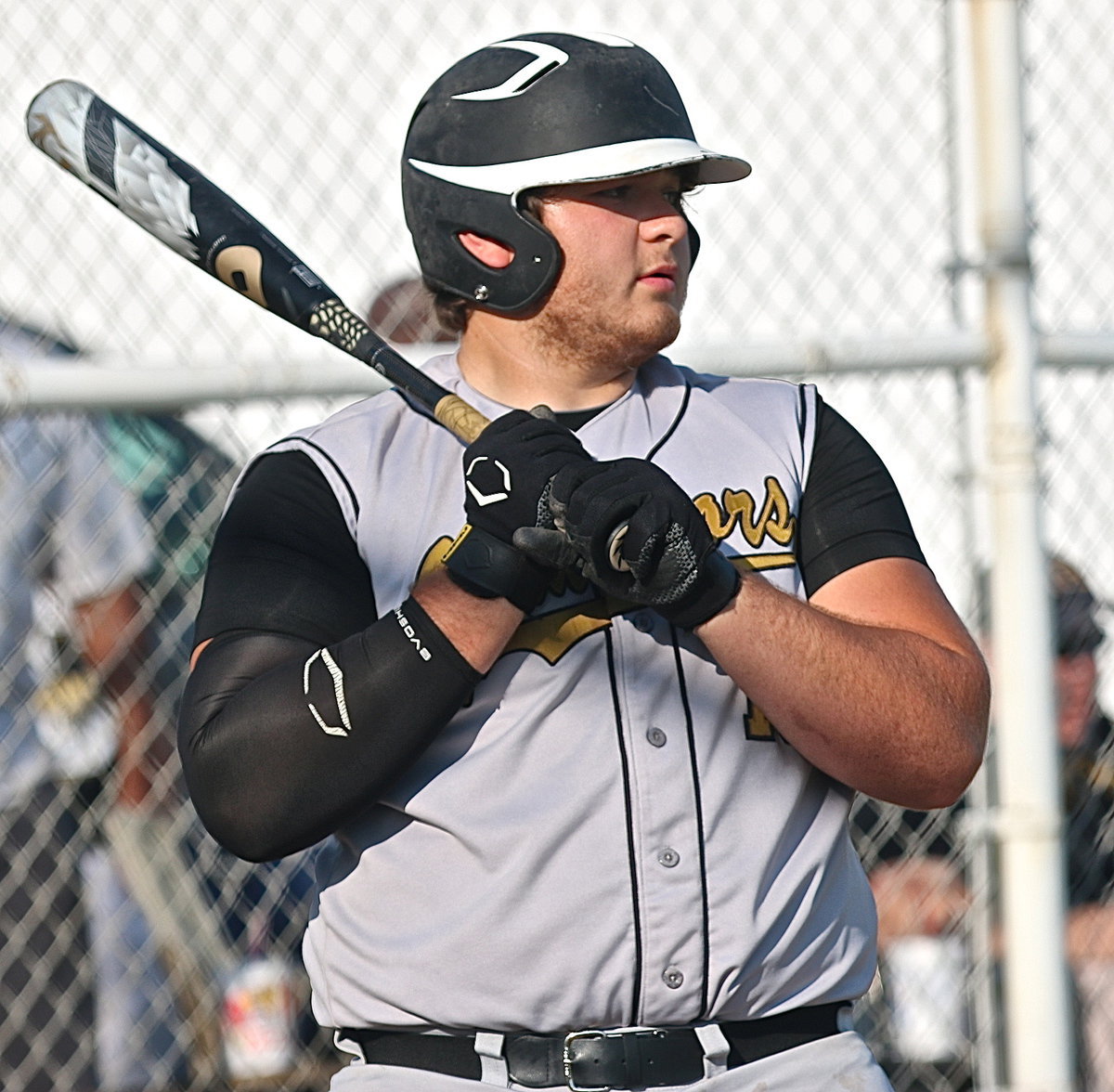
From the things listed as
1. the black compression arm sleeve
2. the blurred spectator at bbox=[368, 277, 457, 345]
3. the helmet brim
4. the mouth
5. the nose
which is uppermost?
the blurred spectator at bbox=[368, 277, 457, 345]

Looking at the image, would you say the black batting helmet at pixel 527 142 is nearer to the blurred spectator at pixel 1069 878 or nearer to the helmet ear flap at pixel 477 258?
the helmet ear flap at pixel 477 258

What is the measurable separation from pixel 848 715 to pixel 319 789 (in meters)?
0.59

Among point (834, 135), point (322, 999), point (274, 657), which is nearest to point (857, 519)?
point (274, 657)

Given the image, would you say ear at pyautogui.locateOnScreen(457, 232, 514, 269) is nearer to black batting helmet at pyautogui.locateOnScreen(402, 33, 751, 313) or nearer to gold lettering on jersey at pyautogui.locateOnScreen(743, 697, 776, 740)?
black batting helmet at pyautogui.locateOnScreen(402, 33, 751, 313)

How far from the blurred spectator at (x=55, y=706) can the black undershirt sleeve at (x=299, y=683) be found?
1.61 metres

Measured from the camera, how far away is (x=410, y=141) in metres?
2.37

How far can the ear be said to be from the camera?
7.39ft

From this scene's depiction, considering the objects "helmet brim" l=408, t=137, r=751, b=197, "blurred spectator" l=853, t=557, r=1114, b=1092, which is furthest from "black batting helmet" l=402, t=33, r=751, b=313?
"blurred spectator" l=853, t=557, r=1114, b=1092

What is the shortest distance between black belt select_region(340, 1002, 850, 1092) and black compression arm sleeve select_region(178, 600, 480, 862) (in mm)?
271

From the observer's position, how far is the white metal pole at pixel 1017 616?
3500mm

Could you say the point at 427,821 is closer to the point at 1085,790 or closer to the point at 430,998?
the point at 430,998

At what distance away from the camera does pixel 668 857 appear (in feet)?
6.49

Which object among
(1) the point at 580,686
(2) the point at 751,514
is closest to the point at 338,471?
(1) the point at 580,686

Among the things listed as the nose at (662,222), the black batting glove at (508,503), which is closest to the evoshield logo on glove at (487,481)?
the black batting glove at (508,503)
